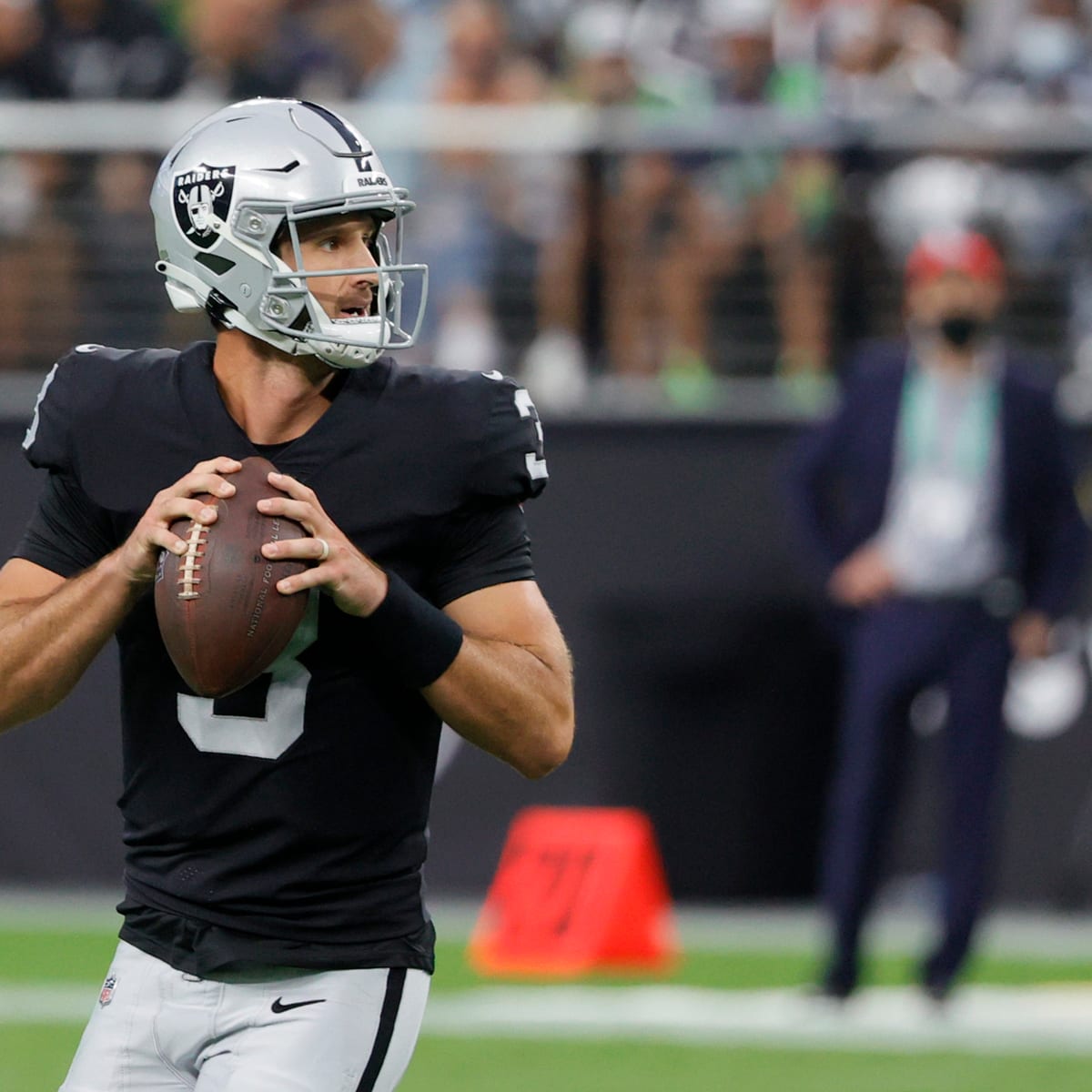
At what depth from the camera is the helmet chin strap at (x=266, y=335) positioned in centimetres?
286

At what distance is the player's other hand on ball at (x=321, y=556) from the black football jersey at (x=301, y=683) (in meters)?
0.16

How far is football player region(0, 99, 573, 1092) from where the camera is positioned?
9.27 feet

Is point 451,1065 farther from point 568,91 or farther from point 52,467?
point 568,91

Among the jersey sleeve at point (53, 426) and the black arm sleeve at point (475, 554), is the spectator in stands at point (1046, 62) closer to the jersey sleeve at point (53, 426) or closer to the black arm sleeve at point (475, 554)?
the black arm sleeve at point (475, 554)

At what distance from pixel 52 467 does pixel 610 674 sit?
5.20 m

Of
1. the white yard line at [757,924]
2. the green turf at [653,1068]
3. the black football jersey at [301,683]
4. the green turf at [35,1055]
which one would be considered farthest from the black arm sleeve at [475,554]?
the white yard line at [757,924]

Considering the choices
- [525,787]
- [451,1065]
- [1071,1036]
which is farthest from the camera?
[525,787]

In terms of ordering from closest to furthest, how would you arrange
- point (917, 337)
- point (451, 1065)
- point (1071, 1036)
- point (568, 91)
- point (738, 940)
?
point (451, 1065), point (1071, 1036), point (917, 337), point (738, 940), point (568, 91)

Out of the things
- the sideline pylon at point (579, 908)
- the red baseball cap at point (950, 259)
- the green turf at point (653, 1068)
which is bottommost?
the sideline pylon at point (579, 908)

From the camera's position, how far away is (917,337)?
22.5 ft

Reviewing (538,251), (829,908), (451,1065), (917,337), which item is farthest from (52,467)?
(538,251)

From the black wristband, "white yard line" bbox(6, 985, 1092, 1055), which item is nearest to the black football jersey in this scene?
the black wristband

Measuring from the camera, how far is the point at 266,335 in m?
2.92

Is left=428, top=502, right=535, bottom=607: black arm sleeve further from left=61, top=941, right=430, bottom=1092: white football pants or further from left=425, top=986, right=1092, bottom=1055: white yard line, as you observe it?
left=425, top=986, right=1092, bottom=1055: white yard line
